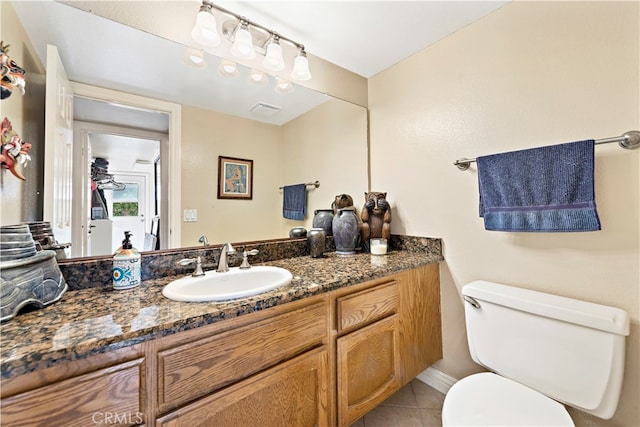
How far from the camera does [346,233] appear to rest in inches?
65.0

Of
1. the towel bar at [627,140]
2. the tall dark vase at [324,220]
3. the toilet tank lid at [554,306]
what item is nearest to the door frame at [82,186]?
the tall dark vase at [324,220]

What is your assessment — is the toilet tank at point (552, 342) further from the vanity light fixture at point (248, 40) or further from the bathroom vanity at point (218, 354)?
the vanity light fixture at point (248, 40)

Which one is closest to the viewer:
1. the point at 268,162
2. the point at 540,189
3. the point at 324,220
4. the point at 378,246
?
the point at 540,189

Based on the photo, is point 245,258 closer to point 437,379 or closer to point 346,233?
point 346,233

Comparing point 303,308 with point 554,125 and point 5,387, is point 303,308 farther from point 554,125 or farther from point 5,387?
point 554,125

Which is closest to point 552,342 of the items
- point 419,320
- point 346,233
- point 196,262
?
point 419,320

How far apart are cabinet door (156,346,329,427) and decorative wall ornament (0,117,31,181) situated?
0.86 m

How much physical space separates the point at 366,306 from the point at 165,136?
3.95 feet

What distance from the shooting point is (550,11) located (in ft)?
3.88

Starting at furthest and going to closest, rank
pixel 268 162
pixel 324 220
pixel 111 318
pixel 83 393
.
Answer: pixel 324 220, pixel 268 162, pixel 111 318, pixel 83 393

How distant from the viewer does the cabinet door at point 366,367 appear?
108cm

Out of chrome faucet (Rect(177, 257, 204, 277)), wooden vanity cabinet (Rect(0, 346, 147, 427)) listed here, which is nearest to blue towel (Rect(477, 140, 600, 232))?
chrome faucet (Rect(177, 257, 204, 277))

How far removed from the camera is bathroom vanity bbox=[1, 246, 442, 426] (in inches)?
22.9

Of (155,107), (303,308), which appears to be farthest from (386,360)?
(155,107)
